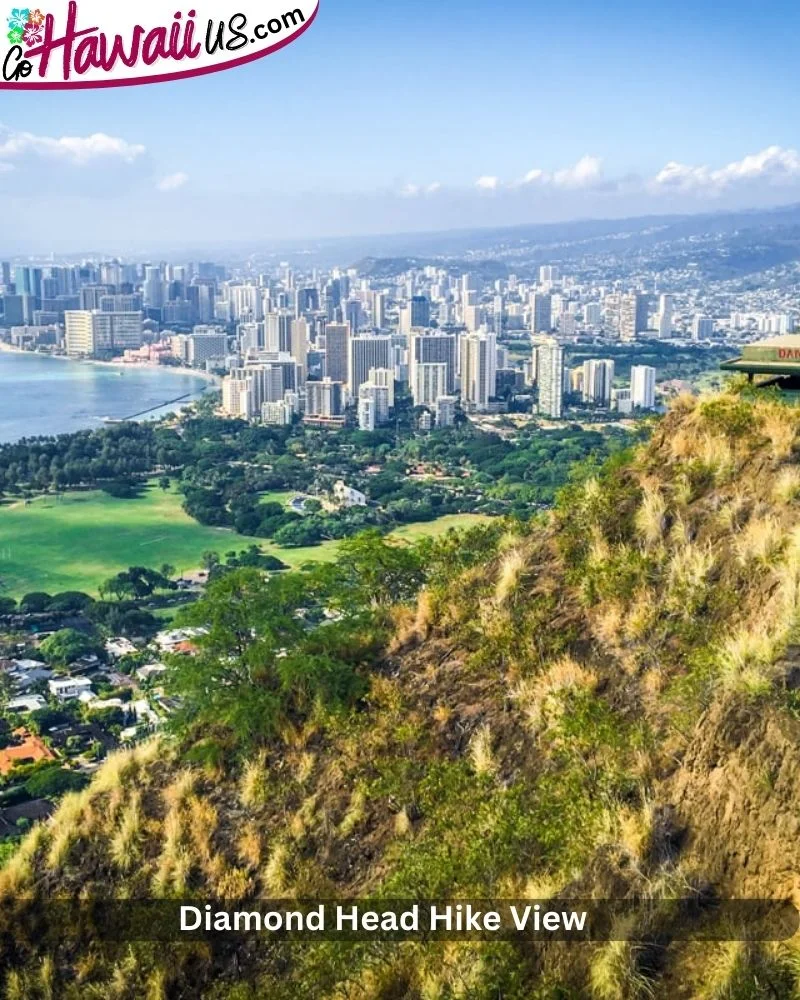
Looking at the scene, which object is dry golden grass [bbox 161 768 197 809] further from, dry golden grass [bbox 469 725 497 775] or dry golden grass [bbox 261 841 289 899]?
dry golden grass [bbox 469 725 497 775]

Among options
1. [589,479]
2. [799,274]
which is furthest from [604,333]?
[589,479]

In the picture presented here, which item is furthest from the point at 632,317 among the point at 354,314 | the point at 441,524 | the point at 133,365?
the point at 441,524

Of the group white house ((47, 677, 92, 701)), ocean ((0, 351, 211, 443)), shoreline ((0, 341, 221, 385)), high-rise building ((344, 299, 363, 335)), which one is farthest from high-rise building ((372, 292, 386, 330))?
white house ((47, 677, 92, 701))

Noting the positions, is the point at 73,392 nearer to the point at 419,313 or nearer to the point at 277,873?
the point at 419,313

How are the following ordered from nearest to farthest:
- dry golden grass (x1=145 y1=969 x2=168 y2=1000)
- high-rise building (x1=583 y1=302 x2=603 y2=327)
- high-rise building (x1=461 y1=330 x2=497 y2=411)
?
dry golden grass (x1=145 y1=969 x2=168 y2=1000) < high-rise building (x1=461 y1=330 x2=497 y2=411) < high-rise building (x1=583 y1=302 x2=603 y2=327)

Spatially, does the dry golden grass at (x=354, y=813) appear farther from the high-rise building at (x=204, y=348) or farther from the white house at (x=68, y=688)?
the high-rise building at (x=204, y=348)

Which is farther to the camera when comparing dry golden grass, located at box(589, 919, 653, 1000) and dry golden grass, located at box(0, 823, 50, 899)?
dry golden grass, located at box(0, 823, 50, 899)
